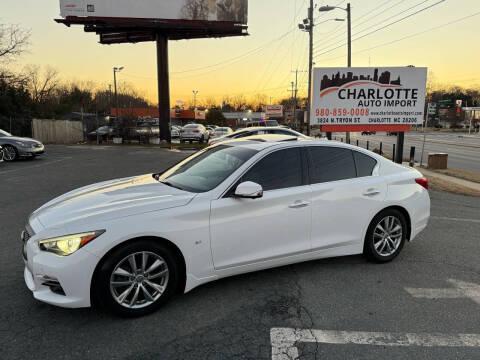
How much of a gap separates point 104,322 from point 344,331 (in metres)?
2.08

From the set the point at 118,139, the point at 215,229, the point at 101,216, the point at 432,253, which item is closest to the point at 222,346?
the point at 215,229

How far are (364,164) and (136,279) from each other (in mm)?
3033

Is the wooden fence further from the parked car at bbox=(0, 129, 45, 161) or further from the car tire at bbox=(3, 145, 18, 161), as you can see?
the car tire at bbox=(3, 145, 18, 161)

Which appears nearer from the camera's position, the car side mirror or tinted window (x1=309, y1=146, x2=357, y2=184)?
the car side mirror

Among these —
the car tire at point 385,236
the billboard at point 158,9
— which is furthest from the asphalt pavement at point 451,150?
the billboard at point 158,9

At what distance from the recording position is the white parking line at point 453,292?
3.60 m

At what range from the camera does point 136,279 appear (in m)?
3.07

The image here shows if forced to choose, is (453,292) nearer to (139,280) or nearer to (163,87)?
(139,280)

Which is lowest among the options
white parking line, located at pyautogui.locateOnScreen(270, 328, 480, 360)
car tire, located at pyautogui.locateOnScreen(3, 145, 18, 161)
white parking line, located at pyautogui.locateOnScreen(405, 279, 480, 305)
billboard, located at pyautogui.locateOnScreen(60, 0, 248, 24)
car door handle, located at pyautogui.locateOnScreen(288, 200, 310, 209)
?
white parking line, located at pyautogui.locateOnScreen(405, 279, 480, 305)

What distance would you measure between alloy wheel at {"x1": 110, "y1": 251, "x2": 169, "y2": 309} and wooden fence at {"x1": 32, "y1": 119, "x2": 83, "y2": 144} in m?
32.8

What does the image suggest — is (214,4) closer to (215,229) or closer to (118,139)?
(118,139)

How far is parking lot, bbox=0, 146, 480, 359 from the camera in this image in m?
2.69

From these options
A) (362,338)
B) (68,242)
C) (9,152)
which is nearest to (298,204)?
(362,338)

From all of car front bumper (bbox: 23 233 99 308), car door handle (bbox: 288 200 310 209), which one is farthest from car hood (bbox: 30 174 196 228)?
car door handle (bbox: 288 200 310 209)
